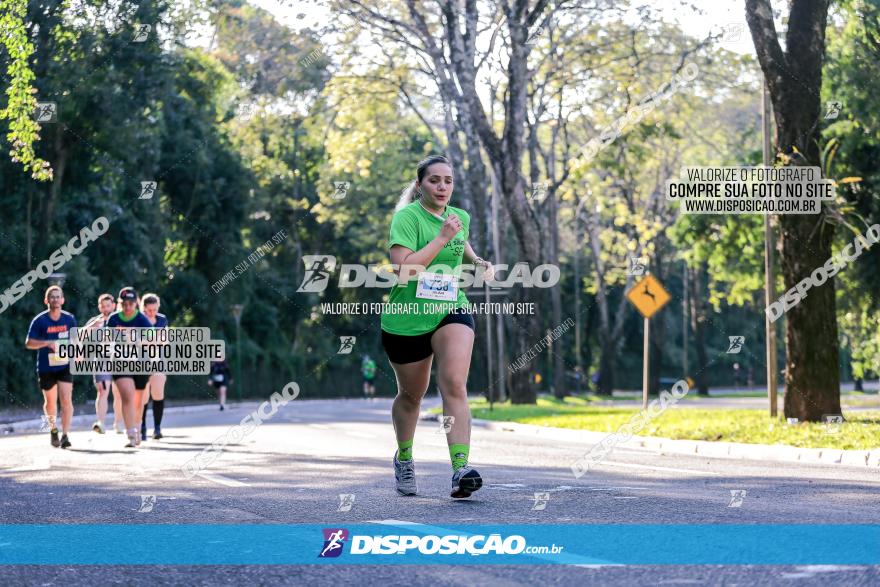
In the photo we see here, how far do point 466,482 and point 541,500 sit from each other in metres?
→ 0.49

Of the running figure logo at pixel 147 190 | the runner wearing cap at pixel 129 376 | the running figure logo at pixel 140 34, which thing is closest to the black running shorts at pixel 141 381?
the runner wearing cap at pixel 129 376

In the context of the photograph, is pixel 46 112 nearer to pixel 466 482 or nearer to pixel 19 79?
pixel 19 79

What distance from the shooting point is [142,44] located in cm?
3738

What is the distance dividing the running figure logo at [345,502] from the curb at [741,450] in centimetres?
718

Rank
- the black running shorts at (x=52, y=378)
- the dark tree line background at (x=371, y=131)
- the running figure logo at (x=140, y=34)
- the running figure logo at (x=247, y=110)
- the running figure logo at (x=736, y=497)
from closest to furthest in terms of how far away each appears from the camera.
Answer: the running figure logo at (x=736, y=497) < the black running shorts at (x=52, y=378) < the dark tree line background at (x=371, y=131) < the running figure logo at (x=247, y=110) < the running figure logo at (x=140, y=34)

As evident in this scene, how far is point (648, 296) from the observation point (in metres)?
24.6

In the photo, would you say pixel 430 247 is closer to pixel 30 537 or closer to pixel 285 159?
pixel 30 537

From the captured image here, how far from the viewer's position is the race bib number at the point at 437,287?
27.0 ft

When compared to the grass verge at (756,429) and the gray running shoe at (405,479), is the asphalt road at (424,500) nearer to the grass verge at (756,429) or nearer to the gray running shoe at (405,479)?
the gray running shoe at (405,479)

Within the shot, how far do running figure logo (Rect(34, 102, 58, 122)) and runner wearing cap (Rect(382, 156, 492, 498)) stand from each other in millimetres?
25141

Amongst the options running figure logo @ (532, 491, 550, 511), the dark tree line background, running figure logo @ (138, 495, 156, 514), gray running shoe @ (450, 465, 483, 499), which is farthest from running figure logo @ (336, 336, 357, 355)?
gray running shoe @ (450, 465, 483, 499)

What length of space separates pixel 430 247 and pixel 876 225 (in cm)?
2033

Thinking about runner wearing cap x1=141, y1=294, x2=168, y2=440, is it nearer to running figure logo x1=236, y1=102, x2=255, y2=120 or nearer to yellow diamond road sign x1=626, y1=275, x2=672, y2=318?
yellow diamond road sign x1=626, y1=275, x2=672, y2=318

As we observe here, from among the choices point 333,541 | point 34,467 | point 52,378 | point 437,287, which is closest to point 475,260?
point 437,287
